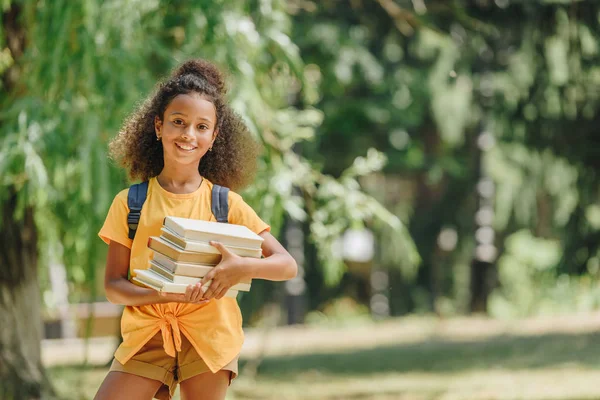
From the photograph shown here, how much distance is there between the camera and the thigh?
2967 mm

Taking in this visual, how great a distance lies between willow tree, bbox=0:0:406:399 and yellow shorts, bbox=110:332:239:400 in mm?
2079

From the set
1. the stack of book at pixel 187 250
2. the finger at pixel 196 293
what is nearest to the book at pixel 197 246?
the stack of book at pixel 187 250

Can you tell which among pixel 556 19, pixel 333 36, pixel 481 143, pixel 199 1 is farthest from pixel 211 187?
pixel 481 143

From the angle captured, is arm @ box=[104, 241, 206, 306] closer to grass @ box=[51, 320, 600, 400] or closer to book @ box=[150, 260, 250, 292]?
book @ box=[150, 260, 250, 292]

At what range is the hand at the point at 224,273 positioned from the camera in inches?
110

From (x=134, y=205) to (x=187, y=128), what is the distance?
28 centimetres

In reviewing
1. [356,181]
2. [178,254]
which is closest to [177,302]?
[178,254]

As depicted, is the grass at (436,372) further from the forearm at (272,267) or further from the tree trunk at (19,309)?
the forearm at (272,267)

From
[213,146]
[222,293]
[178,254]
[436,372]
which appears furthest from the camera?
[436,372]

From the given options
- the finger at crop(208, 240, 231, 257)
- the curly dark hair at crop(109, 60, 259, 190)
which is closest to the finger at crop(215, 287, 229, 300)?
the finger at crop(208, 240, 231, 257)

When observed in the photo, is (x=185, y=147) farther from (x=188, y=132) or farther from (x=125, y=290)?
(x=125, y=290)

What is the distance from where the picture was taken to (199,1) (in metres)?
5.44

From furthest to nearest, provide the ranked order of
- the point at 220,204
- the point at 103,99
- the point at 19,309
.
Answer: the point at 19,309
the point at 103,99
the point at 220,204

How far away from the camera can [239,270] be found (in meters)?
2.82
